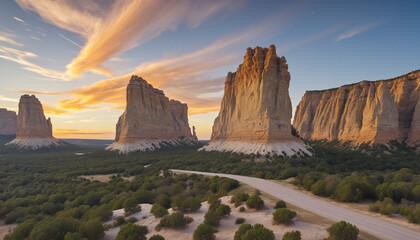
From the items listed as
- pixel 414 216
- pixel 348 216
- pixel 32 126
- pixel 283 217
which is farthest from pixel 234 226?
pixel 32 126

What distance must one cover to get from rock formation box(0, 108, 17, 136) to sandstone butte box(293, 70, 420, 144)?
652 ft

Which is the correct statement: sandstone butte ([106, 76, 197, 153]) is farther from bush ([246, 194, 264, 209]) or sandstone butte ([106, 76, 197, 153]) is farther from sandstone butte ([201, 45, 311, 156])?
bush ([246, 194, 264, 209])

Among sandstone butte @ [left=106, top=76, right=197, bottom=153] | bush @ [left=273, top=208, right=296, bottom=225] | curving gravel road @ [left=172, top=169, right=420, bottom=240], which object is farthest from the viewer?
sandstone butte @ [left=106, top=76, right=197, bottom=153]

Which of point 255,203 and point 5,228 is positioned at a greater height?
point 255,203

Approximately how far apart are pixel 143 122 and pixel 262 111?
55.3 m

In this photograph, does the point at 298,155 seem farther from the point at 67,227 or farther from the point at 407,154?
the point at 67,227

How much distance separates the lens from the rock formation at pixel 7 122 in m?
143

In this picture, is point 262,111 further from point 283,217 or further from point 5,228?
point 5,228

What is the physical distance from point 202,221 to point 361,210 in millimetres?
10440

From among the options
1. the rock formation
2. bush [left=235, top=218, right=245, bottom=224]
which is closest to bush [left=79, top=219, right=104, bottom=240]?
bush [left=235, top=218, right=245, bottom=224]

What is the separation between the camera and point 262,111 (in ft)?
178

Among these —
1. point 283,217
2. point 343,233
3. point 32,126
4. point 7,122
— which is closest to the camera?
point 343,233

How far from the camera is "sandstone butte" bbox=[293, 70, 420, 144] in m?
55.5

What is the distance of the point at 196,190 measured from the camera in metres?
22.7
